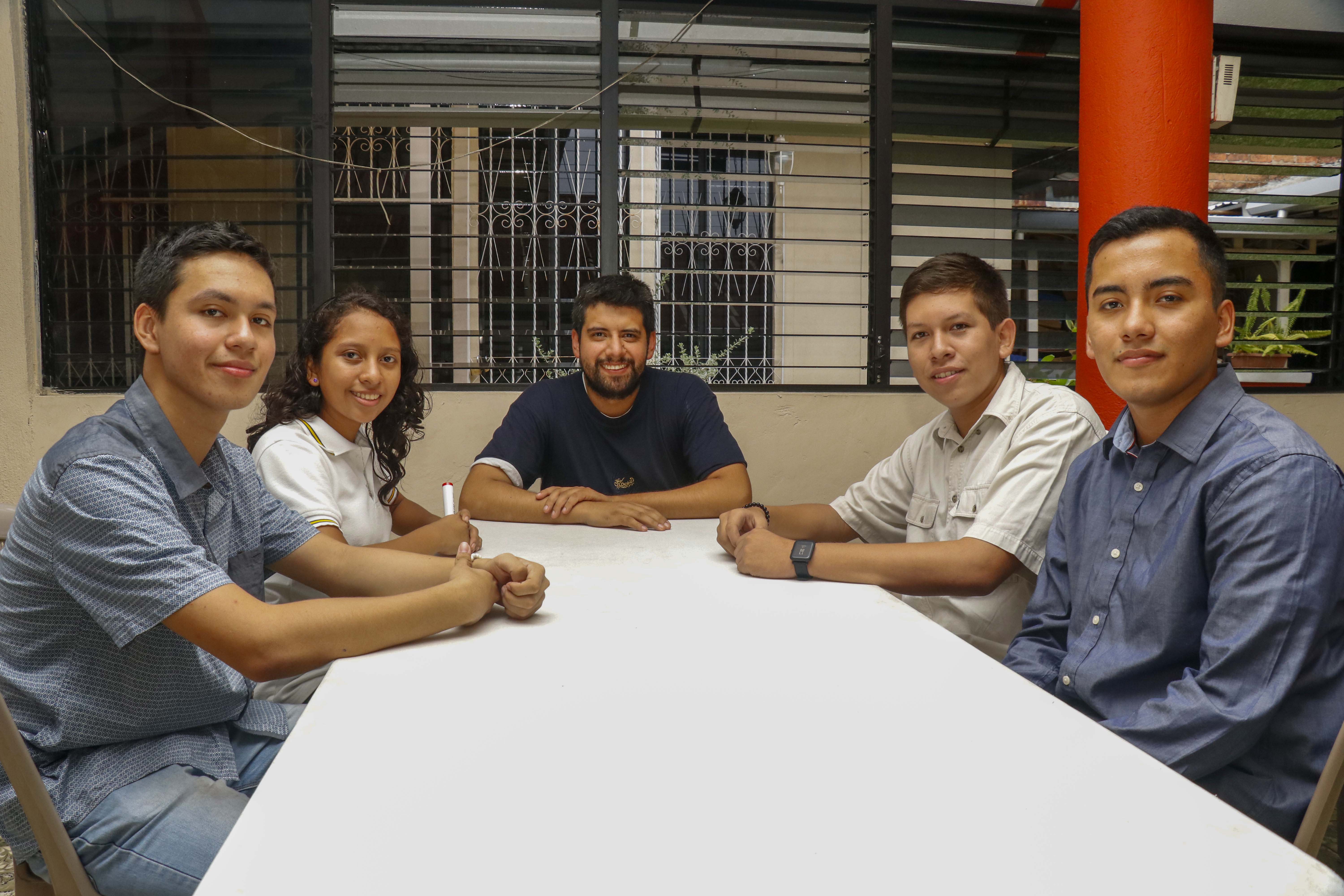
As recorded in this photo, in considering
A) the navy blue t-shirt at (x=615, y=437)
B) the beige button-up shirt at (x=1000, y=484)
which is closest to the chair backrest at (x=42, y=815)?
the beige button-up shirt at (x=1000, y=484)

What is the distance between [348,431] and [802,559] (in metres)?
1.08

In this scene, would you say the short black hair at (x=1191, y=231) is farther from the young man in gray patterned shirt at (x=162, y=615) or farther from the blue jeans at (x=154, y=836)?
the blue jeans at (x=154, y=836)

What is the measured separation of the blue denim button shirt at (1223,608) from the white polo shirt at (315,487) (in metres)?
1.29

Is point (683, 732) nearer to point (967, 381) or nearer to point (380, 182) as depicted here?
point (967, 381)

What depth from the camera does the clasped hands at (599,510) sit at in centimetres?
215

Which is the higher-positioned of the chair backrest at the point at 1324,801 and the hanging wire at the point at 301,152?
the hanging wire at the point at 301,152

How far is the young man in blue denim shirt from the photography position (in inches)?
42.6

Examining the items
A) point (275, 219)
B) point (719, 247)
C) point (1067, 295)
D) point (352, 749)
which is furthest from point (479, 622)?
point (719, 247)

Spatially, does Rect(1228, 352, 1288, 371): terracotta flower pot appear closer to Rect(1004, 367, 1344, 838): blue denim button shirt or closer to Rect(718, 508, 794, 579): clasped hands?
Rect(1004, 367, 1344, 838): blue denim button shirt

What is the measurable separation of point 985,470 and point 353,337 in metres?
1.38

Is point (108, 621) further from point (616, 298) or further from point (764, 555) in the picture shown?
point (616, 298)

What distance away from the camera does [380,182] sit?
5148 millimetres

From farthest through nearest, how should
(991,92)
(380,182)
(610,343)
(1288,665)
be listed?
(380,182), (991,92), (610,343), (1288,665)

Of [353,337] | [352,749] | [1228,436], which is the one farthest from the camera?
[353,337]
